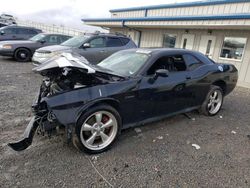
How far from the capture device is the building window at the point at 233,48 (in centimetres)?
891

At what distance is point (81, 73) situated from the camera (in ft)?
9.89

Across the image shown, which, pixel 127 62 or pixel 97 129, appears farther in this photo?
pixel 127 62

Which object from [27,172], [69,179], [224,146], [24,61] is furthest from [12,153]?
[24,61]

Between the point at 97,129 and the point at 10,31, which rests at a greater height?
the point at 10,31

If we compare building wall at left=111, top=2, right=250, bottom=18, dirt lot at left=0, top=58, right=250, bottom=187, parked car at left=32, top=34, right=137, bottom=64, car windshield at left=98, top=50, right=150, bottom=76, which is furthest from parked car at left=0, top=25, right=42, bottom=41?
car windshield at left=98, top=50, right=150, bottom=76

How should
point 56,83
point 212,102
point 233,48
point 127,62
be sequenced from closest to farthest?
point 56,83, point 127,62, point 212,102, point 233,48

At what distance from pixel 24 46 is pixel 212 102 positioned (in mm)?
9428

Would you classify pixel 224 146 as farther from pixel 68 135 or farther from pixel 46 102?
pixel 46 102

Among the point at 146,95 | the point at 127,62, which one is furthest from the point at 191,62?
the point at 146,95

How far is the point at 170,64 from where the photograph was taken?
158 inches

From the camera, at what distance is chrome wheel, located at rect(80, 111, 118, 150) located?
9.62ft

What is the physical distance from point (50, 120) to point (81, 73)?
808mm

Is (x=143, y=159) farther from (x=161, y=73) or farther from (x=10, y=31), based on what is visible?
(x=10, y=31)

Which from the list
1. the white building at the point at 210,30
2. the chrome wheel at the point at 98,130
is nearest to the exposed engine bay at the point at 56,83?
the chrome wheel at the point at 98,130
